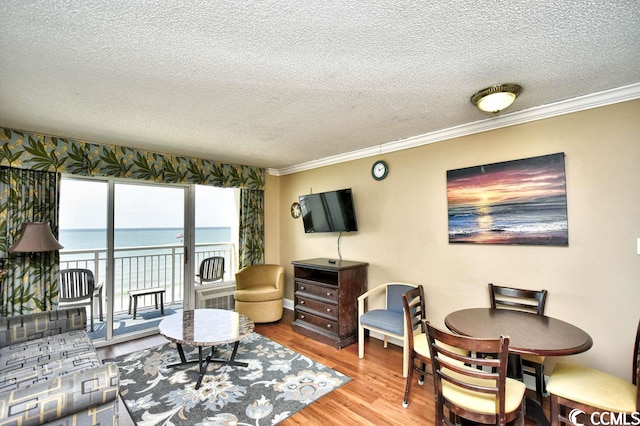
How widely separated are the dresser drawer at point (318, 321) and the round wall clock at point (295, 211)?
64.5 inches

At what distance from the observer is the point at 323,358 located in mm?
3174

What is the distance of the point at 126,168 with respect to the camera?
3682 mm

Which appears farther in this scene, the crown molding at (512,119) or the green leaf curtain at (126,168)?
the green leaf curtain at (126,168)

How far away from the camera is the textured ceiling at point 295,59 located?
1362mm

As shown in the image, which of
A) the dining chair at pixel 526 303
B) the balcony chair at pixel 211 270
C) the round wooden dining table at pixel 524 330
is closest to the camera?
the round wooden dining table at pixel 524 330

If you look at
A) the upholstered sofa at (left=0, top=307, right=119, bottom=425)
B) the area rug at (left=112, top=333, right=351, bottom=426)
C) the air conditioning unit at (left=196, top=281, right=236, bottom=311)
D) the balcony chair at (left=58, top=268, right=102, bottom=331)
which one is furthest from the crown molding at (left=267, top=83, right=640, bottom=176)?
the balcony chair at (left=58, top=268, right=102, bottom=331)

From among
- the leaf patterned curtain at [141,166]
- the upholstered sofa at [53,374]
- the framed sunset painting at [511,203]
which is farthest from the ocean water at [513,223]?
the leaf patterned curtain at [141,166]

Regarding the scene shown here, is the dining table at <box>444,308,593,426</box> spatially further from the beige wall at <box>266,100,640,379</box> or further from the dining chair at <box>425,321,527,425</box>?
the beige wall at <box>266,100,640,379</box>

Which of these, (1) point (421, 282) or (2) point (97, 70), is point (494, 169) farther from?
(2) point (97, 70)

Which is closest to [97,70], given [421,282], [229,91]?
[229,91]

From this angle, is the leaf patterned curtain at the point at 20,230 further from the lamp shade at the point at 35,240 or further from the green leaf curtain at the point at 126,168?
the lamp shade at the point at 35,240

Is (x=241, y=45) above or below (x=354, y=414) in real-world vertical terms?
above

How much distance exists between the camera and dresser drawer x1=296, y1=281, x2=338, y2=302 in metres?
3.56

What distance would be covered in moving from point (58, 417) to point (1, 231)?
2.64 m
